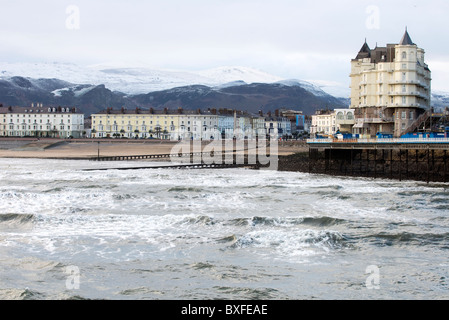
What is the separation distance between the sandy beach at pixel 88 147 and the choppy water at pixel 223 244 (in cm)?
5766

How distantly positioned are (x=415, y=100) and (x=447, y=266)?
183 feet

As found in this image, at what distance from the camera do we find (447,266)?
19516 mm

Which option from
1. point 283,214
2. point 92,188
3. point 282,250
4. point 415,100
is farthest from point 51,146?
point 282,250

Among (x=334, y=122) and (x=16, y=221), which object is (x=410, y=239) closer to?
(x=16, y=221)

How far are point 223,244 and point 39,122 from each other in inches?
5200

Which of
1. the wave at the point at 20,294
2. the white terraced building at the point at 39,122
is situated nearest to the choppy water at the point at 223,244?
the wave at the point at 20,294

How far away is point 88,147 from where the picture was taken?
107125 mm

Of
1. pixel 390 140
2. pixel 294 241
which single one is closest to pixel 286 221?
pixel 294 241

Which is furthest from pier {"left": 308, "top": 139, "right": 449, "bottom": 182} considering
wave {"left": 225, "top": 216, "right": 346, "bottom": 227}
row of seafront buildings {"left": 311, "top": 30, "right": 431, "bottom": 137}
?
wave {"left": 225, "top": 216, "right": 346, "bottom": 227}

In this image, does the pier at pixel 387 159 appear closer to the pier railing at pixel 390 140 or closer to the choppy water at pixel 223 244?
the pier railing at pixel 390 140

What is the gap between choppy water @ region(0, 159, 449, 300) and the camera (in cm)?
1706

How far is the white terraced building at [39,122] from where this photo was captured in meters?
145

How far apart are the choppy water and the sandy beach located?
189 feet
